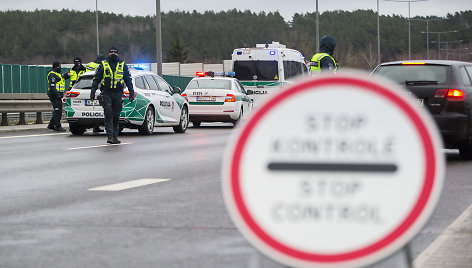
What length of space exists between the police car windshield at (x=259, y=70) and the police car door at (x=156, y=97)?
423 inches

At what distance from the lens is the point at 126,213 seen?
8633 mm

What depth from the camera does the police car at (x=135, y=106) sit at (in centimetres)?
2220

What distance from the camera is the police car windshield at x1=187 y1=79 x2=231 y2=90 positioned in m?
29.2

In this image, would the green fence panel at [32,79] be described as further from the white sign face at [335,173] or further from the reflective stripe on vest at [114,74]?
the white sign face at [335,173]

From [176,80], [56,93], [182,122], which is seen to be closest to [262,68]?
[182,122]

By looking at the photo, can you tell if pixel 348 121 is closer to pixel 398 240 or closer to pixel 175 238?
pixel 398 240

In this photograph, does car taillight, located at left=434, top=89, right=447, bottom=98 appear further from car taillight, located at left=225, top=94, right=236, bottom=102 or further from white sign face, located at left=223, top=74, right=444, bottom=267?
car taillight, located at left=225, top=94, right=236, bottom=102

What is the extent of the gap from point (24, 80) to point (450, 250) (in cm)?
3255

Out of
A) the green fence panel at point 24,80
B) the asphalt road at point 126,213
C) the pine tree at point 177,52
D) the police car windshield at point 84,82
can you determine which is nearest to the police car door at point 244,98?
the police car windshield at point 84,82

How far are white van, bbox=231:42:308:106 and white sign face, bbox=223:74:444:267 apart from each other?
3078 centimetres

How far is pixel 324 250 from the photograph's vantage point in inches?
111

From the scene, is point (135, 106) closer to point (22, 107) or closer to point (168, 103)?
point (168, 103)

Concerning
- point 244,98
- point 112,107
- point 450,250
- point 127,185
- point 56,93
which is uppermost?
point 56,93

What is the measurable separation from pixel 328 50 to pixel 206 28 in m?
147
